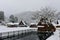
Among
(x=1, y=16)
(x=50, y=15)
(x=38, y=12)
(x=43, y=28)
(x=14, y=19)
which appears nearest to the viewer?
(x=43, y=28)

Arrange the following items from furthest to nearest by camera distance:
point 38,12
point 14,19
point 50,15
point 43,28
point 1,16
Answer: point 38,12, point 50,15, point 14,19, point 1,16, point 43,28

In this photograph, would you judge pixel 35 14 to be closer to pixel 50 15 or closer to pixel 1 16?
pixel 50 15

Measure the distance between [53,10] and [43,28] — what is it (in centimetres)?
2910

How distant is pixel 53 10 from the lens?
52844 millimetres

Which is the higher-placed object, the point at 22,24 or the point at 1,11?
the point at 1,11

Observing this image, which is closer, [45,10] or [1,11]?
[1,11]

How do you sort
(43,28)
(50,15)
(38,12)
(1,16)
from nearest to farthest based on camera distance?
1. (43,28)
2. (1,16)
3. (50,15)
4. (38,12)

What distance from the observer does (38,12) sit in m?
54.6

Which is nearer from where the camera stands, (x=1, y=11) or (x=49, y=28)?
(x=49, y=28)

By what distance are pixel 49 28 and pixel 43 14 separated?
2652cm

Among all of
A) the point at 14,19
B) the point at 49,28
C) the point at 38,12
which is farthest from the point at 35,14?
the point at 49,28

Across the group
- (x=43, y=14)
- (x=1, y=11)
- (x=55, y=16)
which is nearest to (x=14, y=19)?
(x=1, y=11)

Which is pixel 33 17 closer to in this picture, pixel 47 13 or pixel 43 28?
pixel 47 13

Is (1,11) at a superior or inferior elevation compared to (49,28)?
superior
